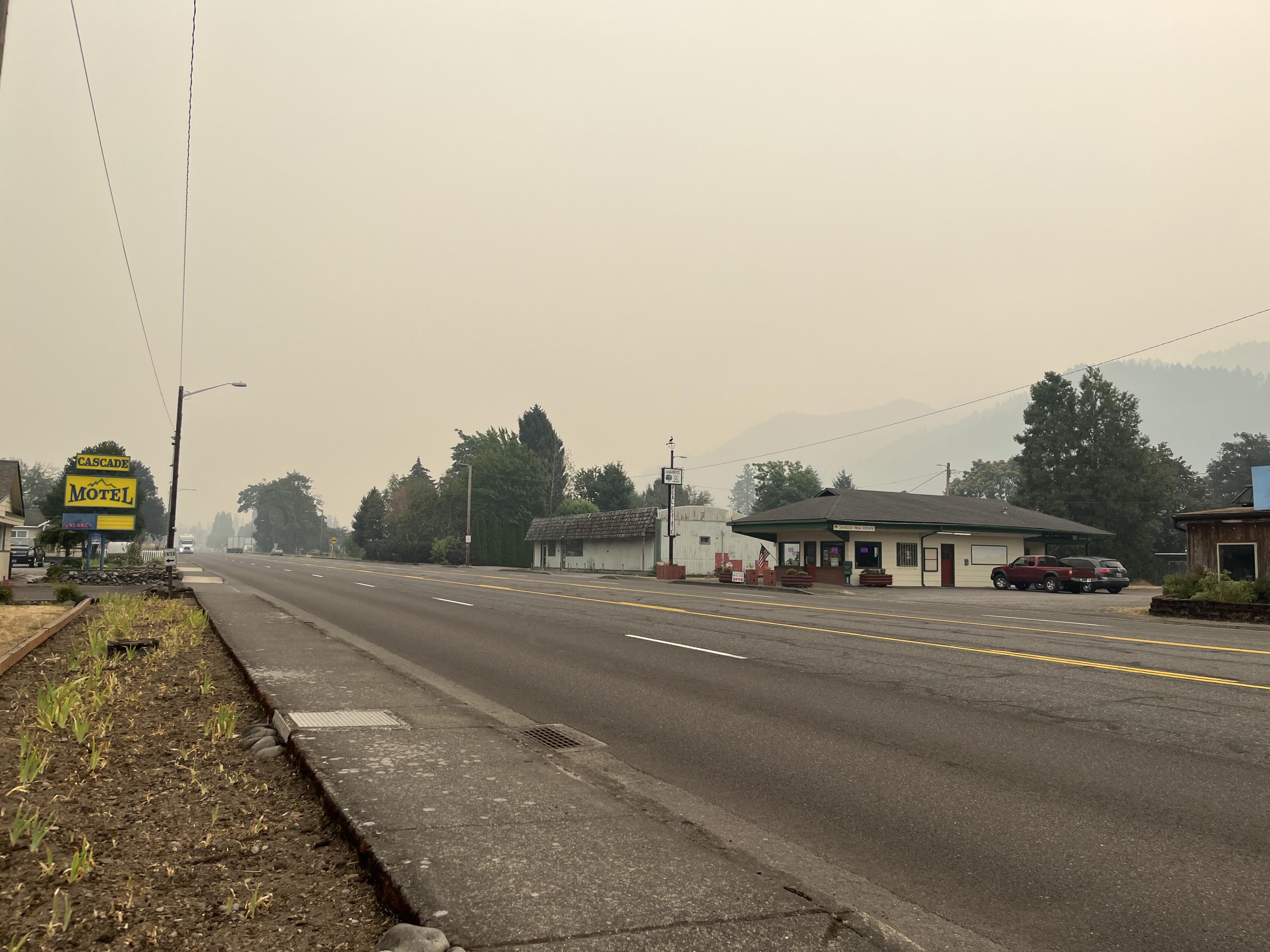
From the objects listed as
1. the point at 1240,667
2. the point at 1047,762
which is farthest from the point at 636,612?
the point at 1047,762

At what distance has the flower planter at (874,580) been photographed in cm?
4250

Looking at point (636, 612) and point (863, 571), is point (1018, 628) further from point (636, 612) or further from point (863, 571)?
point (863, 571)

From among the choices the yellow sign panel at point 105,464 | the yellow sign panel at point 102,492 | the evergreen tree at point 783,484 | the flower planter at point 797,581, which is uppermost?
the evergreen tree at point 783,484

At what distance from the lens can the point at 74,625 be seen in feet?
56.2

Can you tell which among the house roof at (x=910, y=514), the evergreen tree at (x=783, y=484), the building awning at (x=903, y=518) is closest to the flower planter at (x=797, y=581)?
the building awning at (x=903, y=518)

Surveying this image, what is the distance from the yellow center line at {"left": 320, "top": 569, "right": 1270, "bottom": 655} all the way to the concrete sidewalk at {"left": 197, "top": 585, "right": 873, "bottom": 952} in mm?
12654

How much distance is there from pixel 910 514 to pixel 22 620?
38.6 m

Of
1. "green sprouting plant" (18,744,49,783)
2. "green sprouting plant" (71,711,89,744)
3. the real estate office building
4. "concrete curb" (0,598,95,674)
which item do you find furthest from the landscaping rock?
the real estate office building

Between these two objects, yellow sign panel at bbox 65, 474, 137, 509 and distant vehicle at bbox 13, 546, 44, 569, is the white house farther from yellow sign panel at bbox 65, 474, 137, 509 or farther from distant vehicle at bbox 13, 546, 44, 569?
distant vehicle at bbox 13, 546, 44, 569

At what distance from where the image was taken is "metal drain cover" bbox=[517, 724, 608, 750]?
734cm

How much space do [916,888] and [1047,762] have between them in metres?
3.05

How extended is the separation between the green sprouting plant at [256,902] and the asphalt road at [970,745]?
2.87 m

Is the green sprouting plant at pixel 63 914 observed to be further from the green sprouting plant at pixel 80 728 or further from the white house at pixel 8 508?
the white house at pixel 8 508

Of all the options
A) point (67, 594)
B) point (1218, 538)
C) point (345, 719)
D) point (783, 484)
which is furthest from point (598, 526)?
point (345, 719)
